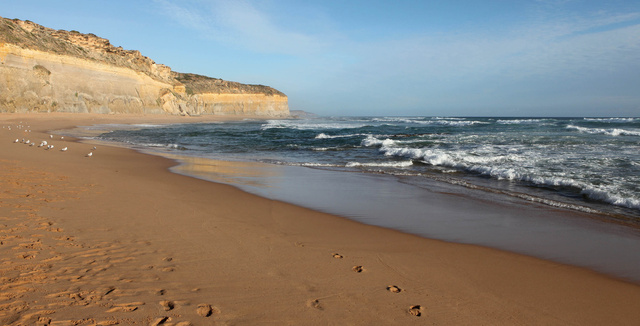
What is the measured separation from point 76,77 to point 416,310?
4236 centimetres

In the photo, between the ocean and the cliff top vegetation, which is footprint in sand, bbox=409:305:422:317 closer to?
the ocean

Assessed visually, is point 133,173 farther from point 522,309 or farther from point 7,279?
point 522,309

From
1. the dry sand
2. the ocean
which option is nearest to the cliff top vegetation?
the ocean

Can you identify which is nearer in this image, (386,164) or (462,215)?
(462,215)

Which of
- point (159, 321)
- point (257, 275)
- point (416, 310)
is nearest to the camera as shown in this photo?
point (159, 321)

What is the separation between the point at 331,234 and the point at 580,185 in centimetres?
563

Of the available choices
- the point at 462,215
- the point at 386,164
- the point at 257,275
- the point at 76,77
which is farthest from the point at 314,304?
the point at 76,77

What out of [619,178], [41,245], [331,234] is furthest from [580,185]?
[41,245]

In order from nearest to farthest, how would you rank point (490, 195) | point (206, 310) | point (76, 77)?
point (206, 310) → point (490, 195) → point (76, 77)

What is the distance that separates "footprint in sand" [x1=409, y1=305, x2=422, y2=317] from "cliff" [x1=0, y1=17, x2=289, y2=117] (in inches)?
1455

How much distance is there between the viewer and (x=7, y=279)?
97.3 inches

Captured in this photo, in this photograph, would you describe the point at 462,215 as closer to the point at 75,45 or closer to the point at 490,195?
the point at 490,195

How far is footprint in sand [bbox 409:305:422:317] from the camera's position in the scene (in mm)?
2338

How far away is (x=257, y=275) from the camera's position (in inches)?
111
